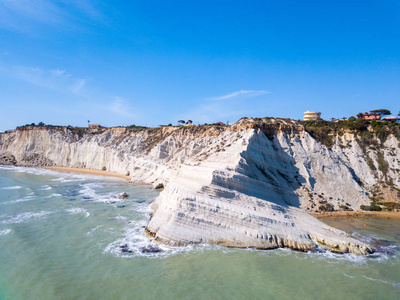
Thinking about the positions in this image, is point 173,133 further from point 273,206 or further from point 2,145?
point 2,145

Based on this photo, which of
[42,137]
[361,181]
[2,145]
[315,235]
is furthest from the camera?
[2,145]

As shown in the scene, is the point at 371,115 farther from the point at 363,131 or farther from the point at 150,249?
the point at 150,249

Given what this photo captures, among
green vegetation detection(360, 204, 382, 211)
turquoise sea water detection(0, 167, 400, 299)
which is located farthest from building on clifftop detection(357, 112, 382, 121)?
turquoise sea water detection(0, 167, 400, 299)

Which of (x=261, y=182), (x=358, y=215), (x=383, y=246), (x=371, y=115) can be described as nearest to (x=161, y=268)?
(x=261, y=182)

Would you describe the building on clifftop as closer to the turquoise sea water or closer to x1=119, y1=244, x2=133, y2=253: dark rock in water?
the turquoise sea water

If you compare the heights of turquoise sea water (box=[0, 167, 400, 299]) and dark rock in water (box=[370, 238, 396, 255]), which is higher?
dark rock in water (box=[370, 238, 396, 255])

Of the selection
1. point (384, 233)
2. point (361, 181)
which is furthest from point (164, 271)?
point (361, 181)
